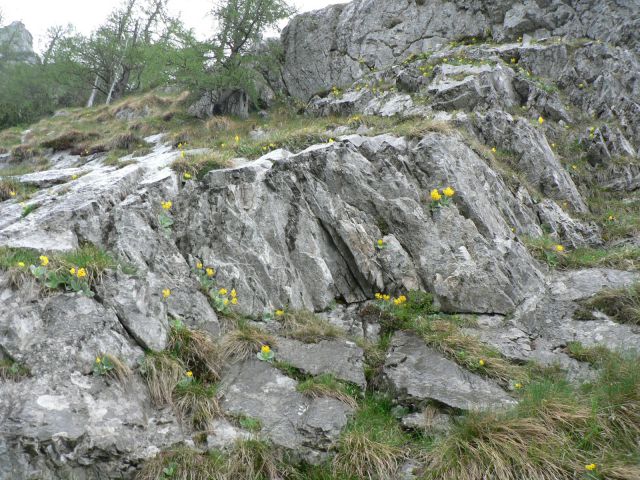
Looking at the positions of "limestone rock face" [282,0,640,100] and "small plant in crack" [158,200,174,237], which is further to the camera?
"limestone rock face" [282,0,640,100]

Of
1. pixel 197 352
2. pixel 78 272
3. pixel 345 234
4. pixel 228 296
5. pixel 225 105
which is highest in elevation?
pixel 225 105

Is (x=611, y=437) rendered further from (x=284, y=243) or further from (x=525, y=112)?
(x=525, y=112)

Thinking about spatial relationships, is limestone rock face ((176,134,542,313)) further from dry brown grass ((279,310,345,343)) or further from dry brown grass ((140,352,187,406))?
dry brown grass ((140,352,187,406))

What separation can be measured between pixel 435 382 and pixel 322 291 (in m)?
2.37

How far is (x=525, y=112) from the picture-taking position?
12.2 meters

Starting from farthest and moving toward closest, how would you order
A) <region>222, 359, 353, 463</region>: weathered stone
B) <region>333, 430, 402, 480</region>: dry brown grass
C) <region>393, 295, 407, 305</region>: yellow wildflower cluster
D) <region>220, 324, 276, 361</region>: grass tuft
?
<region>393, 295, 407, 305</region>: yellow wildflower cluster < <region>220, 324, 276, 361</region>: grass tuft < <region>222, 359, 353, 463</region>: weathered stone < <region>333, 430, 402, 480</region>: dry brown grass

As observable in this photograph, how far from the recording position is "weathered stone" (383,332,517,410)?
4648mm

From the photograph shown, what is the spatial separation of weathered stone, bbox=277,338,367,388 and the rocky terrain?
0.03 meters

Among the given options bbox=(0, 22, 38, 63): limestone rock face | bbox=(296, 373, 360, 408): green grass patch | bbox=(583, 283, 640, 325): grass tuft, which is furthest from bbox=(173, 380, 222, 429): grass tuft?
bbox=(0, 22, 38, 63): limestone rock face

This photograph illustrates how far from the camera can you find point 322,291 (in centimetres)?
664

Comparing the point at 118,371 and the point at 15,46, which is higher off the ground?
the point at 15,46

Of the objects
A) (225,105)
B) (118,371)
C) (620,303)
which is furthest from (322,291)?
(225,105)

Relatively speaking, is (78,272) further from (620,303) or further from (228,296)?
(620,303)

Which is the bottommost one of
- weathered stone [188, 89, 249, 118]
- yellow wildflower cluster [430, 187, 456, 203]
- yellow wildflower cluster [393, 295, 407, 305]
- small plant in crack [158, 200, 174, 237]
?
yellow wildflower cluster [393, 295, 407, 305]
